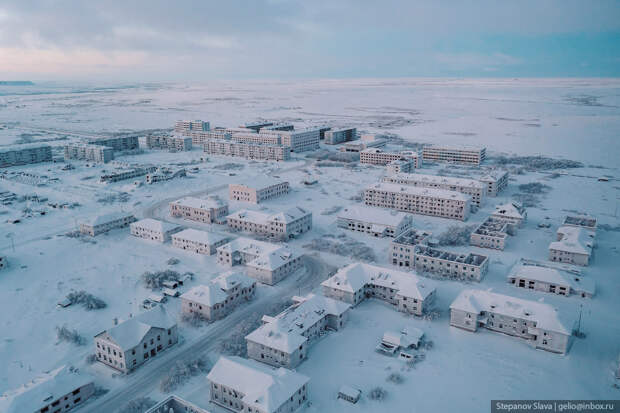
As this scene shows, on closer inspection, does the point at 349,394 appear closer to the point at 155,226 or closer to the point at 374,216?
the point at 374,216

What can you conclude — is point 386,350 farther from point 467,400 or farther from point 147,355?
point 147,355

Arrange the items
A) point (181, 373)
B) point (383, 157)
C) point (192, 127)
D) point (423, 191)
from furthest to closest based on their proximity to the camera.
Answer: point (192, 127)
point (383, 157)
point (423, 191)
point (181, 373)

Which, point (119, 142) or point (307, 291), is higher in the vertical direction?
point (119, 142)

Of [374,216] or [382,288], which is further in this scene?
[374,216]

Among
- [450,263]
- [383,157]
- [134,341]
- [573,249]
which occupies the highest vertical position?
[383,157]

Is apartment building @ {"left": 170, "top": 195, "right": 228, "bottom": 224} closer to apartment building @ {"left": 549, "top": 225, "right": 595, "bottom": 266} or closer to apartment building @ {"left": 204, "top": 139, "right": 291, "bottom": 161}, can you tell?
apartment building @ {"left": 549, "top": 225, "right": 595, "bottom": 266}

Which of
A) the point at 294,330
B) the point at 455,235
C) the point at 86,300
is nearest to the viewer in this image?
the point at 294,330

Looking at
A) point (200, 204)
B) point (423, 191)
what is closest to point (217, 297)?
point (200, 204)

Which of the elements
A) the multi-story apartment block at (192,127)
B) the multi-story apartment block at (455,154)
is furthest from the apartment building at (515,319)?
the multi-story apartment block at (192,127)
